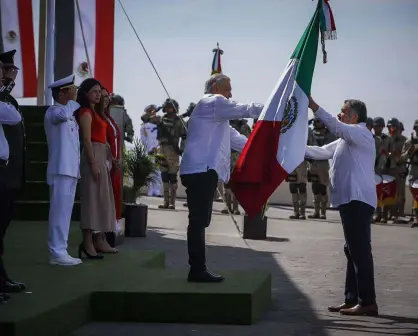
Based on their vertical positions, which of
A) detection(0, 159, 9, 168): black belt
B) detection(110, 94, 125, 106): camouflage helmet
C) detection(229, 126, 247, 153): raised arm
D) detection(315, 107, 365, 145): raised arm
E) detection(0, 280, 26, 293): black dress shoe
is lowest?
detection(0, 280, 26, 293): black dress shoe

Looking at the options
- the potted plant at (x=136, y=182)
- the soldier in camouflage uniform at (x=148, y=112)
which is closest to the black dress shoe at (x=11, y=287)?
the potted plant at (x=136, y=182)

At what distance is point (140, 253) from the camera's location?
1088cm

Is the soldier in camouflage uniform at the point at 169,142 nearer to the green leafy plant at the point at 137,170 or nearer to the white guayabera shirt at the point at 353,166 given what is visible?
the green leafy plant at the point at 137,170

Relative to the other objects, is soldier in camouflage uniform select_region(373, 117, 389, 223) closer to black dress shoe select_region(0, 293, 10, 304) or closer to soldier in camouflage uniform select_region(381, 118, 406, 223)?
soldier in camouflage uniform select_region(381, 118, 406, 223)

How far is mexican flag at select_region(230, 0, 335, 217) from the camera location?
9039 millimetres

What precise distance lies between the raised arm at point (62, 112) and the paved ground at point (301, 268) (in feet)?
7.61

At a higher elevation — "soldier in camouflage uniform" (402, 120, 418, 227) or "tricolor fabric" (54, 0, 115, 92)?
"tricolor fabric" (54, 0, 115, 92)

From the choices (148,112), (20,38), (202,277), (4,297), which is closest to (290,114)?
(202,277)

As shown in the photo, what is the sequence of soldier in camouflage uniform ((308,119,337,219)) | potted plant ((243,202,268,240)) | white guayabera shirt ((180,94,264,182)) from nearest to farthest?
1. white guayabera shirt ((180,94,264,182))
2. potted plant ((243,202,268,240))
3. soldier in camouflage uniform ((308,119,337,219))

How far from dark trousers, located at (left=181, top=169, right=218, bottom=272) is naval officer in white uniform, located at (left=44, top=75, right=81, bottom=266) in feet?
4.66

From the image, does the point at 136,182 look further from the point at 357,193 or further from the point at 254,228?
the point at 357,193

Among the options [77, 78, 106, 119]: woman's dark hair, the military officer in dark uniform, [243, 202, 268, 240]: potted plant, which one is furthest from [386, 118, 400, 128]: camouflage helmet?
the military officer in dark uniform

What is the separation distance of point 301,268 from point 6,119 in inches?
209

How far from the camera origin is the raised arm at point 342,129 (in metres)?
8.63
